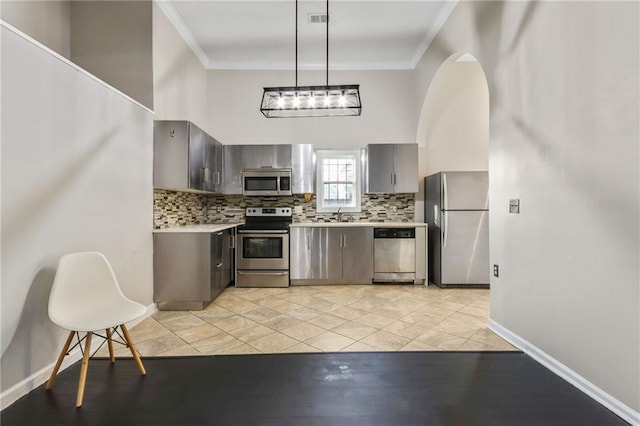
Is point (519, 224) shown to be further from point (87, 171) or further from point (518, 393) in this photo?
point (87, 171)

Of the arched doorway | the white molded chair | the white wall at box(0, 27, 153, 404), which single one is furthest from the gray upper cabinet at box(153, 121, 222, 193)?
the arched doorway

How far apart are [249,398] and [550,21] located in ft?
10.4

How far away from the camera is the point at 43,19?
9.43 ft

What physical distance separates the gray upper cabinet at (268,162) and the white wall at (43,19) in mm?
2084

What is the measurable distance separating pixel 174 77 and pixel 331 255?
3.14 meters

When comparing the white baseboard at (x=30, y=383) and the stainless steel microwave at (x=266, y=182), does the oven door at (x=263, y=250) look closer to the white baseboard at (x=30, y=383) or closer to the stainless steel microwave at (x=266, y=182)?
the stainless steel microwave at (x=266, y=182)

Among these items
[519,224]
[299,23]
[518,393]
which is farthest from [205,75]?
[518,393]

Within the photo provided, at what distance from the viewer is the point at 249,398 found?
1.74 metres

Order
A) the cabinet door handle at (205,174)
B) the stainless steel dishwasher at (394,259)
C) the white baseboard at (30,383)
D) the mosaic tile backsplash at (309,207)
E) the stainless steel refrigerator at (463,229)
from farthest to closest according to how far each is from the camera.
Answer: the mosaic tile backsplash at (309,207) < the stainless steel dishwasher at (394,259) < the stainless steel refrigerator at (463,229) < the cabinet door handle at (205,174) < the white baseboard at (30,383)

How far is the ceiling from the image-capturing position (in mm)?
3459

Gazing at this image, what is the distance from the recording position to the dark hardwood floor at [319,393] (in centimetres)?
157

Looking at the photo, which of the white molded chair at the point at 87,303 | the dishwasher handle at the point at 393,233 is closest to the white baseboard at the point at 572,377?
the dishwasher handle at the point at 393,233

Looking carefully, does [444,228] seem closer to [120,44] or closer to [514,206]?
[514,206]

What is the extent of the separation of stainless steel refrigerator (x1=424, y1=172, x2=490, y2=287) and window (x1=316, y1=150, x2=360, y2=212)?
1358 mm
